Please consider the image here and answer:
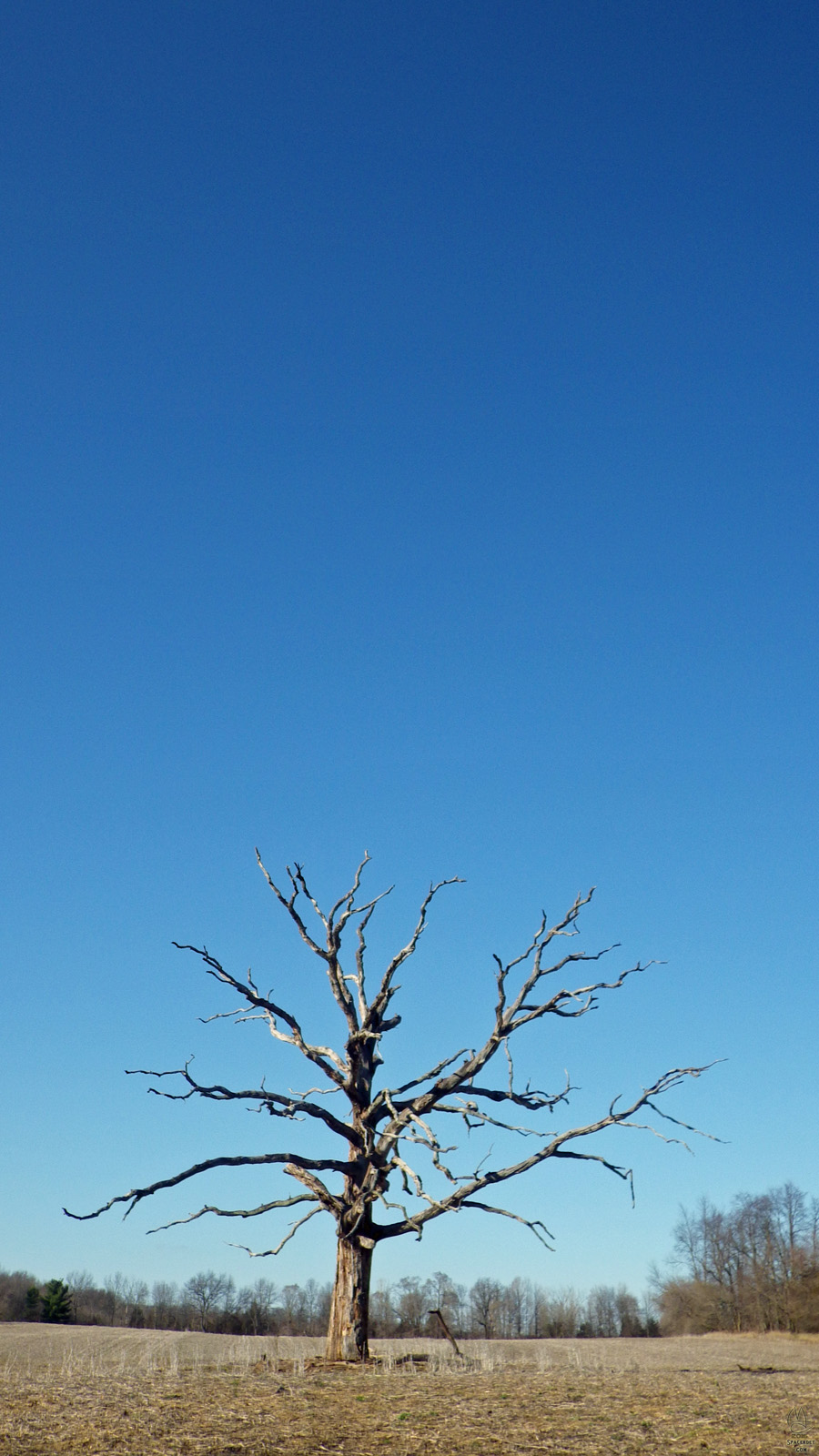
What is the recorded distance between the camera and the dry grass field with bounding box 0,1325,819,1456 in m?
11.6

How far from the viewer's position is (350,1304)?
20.0 metres

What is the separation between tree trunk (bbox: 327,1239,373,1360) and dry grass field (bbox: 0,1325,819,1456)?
1.63 ft

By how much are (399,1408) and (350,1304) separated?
21.3ft

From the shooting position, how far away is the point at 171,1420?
491 inches

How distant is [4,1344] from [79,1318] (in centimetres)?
4339

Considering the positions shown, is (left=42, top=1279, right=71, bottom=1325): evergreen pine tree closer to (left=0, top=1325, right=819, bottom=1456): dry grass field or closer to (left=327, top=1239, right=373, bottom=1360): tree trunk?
(left=0, top=1325, right=819, bottom=1456): dry grass field

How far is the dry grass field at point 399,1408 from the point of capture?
11555 mm

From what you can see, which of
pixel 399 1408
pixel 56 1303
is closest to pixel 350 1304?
pixel 399 1408

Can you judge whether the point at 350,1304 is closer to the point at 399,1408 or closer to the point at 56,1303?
the point at 399,1408

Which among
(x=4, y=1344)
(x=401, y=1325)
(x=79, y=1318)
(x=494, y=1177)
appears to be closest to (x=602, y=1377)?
(x=494, y=1177)

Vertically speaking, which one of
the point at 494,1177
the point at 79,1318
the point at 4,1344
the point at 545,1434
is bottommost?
the point at 79,1318

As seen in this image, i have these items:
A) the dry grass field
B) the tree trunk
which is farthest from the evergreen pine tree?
the tree trunk

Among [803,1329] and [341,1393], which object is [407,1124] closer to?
[341,1393]

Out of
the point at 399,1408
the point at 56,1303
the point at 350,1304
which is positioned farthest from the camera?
the point at 56,1303
